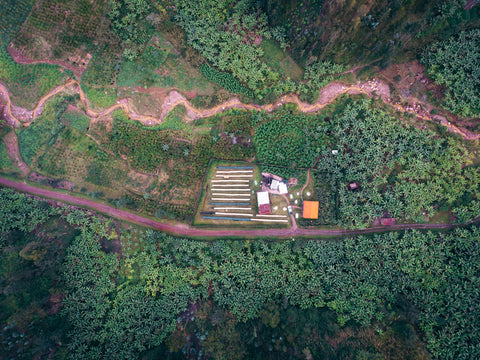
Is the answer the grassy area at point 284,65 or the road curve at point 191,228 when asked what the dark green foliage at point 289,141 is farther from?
the road curve at point 191,228

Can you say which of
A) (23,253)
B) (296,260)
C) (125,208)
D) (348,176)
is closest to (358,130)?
(348,176)

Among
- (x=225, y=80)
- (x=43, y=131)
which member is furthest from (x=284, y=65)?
(x=43, y=131)

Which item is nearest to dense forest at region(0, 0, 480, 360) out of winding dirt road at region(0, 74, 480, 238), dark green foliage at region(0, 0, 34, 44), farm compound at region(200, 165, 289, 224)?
dark green foliage at region(0, 0, 34, 44)

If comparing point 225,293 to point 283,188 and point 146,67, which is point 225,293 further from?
point 146,67

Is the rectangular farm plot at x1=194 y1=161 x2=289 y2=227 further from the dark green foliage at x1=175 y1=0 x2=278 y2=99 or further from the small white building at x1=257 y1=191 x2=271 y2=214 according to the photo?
the dark green foliage at x1=175 y1=0 x2=278 y2=99

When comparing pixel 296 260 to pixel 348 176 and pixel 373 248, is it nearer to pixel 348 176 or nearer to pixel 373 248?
pixel 373 248

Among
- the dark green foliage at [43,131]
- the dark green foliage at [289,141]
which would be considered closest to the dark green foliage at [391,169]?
the dark green foliage at [289,141]

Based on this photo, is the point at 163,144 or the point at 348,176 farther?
the point at 163,144
